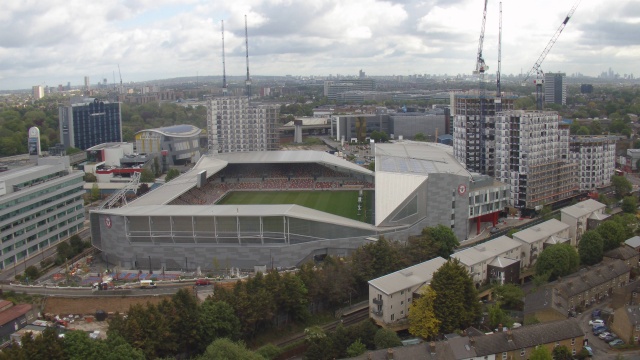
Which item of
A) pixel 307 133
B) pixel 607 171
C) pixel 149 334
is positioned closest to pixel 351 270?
pixel 149 334

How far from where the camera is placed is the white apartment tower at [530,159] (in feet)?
96.2

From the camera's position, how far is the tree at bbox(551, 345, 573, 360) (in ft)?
48.4

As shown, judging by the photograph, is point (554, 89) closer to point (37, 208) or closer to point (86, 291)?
point (37, 208)

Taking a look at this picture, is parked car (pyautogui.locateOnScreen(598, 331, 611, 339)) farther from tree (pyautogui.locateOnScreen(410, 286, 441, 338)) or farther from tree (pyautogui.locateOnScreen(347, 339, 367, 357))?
tree (pyautogui.locateOnScreen(347, 339, 367, 357))

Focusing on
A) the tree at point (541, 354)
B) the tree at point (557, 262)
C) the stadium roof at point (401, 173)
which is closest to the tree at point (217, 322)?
the tree at point (541, 354)

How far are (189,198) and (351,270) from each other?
13432 mm

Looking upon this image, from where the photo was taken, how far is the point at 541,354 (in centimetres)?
1378

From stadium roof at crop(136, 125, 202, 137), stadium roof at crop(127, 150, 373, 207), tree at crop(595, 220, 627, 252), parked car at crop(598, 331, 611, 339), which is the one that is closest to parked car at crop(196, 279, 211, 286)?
stadium roof at crop(127, 150, 373, 207)

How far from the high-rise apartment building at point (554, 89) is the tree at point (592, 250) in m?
69.0

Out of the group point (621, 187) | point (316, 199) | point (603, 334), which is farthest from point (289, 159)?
point (603, 334)

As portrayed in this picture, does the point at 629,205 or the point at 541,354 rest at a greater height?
the point at 629,205

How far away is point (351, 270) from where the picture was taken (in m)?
19.3

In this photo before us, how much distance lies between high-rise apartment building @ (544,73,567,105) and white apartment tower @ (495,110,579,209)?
5942cm

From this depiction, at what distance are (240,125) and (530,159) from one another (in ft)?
69.1
